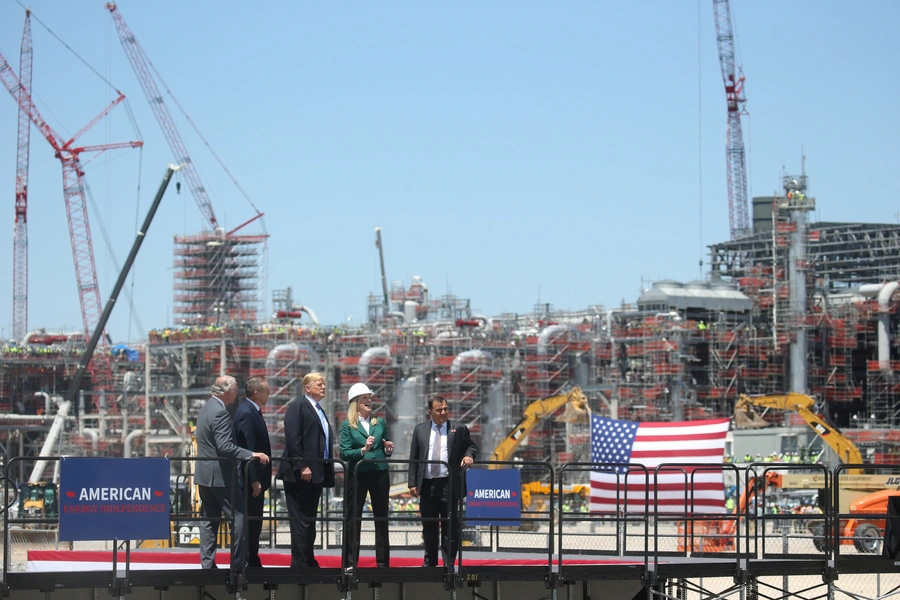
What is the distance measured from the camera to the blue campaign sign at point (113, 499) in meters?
12.6

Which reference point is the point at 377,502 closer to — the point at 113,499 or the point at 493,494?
the point at 113,499

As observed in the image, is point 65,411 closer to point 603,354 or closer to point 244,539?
point 603,354

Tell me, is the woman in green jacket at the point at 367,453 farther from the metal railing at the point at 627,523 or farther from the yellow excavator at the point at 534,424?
the yellow excavator at the point at 534,424

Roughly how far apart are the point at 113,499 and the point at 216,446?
134cm

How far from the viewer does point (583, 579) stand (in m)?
14.6

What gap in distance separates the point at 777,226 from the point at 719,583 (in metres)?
57.6

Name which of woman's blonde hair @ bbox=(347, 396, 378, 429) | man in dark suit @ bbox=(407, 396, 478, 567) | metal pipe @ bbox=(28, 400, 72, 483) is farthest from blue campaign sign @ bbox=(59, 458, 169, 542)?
Result: metal pipe @ bbox=(28, 400, 72, 483)

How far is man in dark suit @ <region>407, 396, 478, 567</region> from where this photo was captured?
15000 mm

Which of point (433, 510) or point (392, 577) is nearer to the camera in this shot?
point (392, 577)

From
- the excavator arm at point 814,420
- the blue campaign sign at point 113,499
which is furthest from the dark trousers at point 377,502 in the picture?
the excavator arm at point 814,420

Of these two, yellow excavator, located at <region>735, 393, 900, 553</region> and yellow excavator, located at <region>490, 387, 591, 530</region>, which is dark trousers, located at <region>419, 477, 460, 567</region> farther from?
yellow excavator, located at <region>490, 387, 591, 530</region>

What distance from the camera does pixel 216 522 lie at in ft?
44.5

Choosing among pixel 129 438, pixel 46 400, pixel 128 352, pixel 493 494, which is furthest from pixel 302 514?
pixel 128 352

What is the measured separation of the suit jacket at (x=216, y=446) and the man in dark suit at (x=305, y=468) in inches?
27.0
